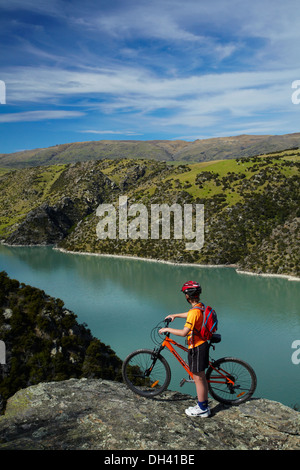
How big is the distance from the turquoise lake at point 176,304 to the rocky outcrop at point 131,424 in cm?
2141

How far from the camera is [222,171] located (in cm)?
11800

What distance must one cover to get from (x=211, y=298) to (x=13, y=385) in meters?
45.0

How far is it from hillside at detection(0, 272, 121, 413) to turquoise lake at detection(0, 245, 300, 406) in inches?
365

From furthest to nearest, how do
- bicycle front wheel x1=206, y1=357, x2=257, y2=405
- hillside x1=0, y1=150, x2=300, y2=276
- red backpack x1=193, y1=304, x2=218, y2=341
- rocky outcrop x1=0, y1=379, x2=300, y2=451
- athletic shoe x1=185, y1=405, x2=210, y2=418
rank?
hillside x1=0, y1=150, x2=300, y2=276, bicycle front wheel x1=206, y1=357, x2=257, y2=405, red backpack x1=193, y1=304, x2=218, y2=341, athletic shoe x1=185, y1=405, x2=210, y2=418, rocky outcrop x1=0, y1=379, x2=300, y2=451

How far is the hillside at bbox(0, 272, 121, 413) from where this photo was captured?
65.8 feet

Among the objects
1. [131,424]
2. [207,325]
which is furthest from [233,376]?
[131,424]

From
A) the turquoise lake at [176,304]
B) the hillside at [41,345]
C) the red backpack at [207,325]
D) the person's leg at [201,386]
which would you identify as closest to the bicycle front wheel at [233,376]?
the person's leg at [201,386]

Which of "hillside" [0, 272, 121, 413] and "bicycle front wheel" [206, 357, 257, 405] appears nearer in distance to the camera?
"bicycle front wheel" [206, 357, 257, 405]

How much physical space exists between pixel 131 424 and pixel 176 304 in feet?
163

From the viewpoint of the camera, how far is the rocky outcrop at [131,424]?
6434 mm

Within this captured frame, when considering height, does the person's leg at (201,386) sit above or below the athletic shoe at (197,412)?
above

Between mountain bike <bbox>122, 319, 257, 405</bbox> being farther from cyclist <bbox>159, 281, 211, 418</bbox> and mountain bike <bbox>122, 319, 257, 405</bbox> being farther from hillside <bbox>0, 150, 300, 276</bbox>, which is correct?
hillside <bbox>0, 150, 300, 276</bbox>

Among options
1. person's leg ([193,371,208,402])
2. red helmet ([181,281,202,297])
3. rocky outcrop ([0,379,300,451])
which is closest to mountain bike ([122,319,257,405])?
rocky outcrop ([0,379,300,451])

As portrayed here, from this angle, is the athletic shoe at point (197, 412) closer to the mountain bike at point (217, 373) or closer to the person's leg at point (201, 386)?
the person's leg at point (201, 386)
